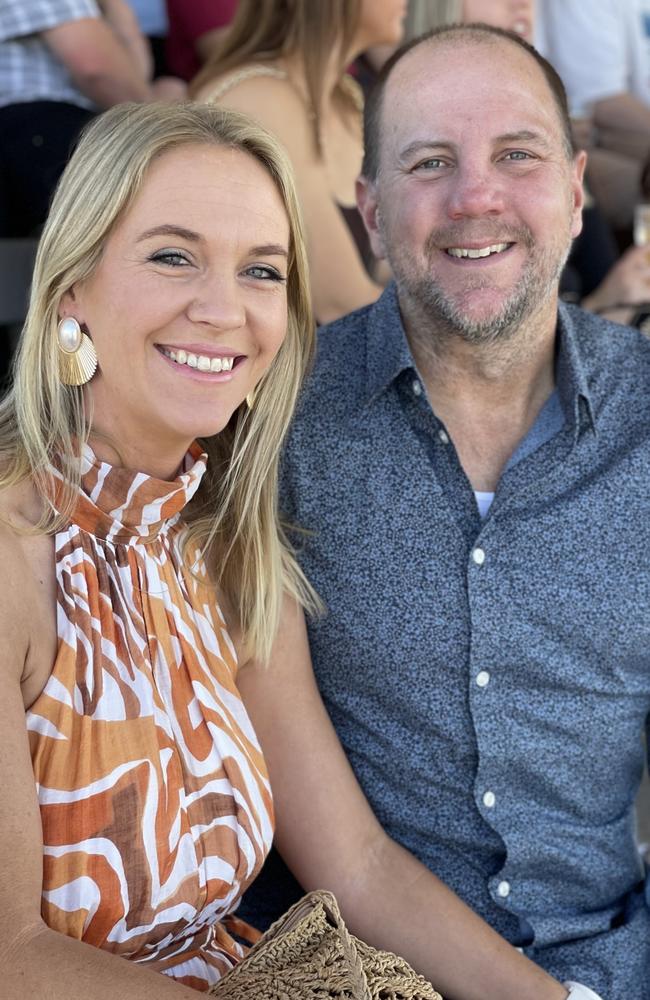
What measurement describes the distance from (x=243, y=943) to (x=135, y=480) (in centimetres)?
73

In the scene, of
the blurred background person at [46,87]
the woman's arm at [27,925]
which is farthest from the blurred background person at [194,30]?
the woman's arm at [27,925]

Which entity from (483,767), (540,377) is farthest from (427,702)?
(540,377)

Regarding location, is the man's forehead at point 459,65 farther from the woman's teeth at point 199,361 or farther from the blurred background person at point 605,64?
the blurred background person at point 605,64

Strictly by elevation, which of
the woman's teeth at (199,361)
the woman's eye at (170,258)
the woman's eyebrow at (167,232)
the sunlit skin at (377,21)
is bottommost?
the woman's teeth at (199,361)

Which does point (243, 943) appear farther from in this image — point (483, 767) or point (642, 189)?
point (642, 189)

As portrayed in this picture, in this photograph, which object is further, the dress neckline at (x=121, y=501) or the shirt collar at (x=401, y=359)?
the shirt collar at (x=401, y=359)

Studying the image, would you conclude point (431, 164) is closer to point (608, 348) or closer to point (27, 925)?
point (608, 348)

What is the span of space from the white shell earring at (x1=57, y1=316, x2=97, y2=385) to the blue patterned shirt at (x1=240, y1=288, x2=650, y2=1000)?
517 mm

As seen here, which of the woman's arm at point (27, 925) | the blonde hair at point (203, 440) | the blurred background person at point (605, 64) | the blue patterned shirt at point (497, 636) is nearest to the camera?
the woman's arm at point (27, 925)

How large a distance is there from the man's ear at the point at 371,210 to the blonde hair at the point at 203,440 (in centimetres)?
37

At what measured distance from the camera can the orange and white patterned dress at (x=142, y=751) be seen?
5.04 feet

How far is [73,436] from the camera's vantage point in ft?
5.55

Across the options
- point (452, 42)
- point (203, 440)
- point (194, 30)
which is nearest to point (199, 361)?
point (203, 440)

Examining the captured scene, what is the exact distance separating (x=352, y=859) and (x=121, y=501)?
A: 0.67 meters
